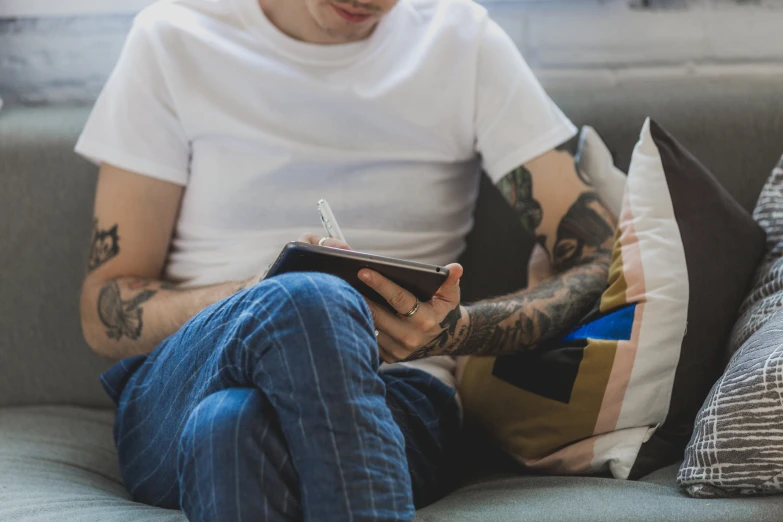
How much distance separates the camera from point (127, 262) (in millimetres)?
1258

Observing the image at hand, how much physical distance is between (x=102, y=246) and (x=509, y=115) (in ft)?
2.07

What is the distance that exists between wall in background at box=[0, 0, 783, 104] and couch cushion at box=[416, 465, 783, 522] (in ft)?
2.81

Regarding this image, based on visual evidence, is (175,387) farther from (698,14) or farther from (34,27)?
(698,14)

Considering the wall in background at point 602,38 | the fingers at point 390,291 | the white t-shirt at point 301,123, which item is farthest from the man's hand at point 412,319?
the wall in background at point 602,38

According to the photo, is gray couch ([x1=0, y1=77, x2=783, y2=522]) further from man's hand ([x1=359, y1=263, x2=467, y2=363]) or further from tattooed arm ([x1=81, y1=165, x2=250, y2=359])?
man's hand ([x1=359, y1=263, x2=467, y2=363])

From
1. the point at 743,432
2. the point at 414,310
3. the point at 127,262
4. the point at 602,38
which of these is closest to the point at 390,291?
the point at 414,310

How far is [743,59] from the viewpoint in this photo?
1.59 m

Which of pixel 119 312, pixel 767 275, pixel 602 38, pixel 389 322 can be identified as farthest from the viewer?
pixel 602 38

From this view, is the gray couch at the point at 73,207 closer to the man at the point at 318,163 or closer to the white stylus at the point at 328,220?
the man at the point at 318,163

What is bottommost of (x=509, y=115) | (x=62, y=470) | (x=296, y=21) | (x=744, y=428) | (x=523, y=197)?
(x=62, y=470)

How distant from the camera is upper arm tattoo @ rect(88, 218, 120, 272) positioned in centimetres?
126

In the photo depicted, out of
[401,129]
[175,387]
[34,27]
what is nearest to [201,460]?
[175,387]

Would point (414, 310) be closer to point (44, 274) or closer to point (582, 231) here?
point (582, 231)

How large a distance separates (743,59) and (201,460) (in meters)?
1.30
